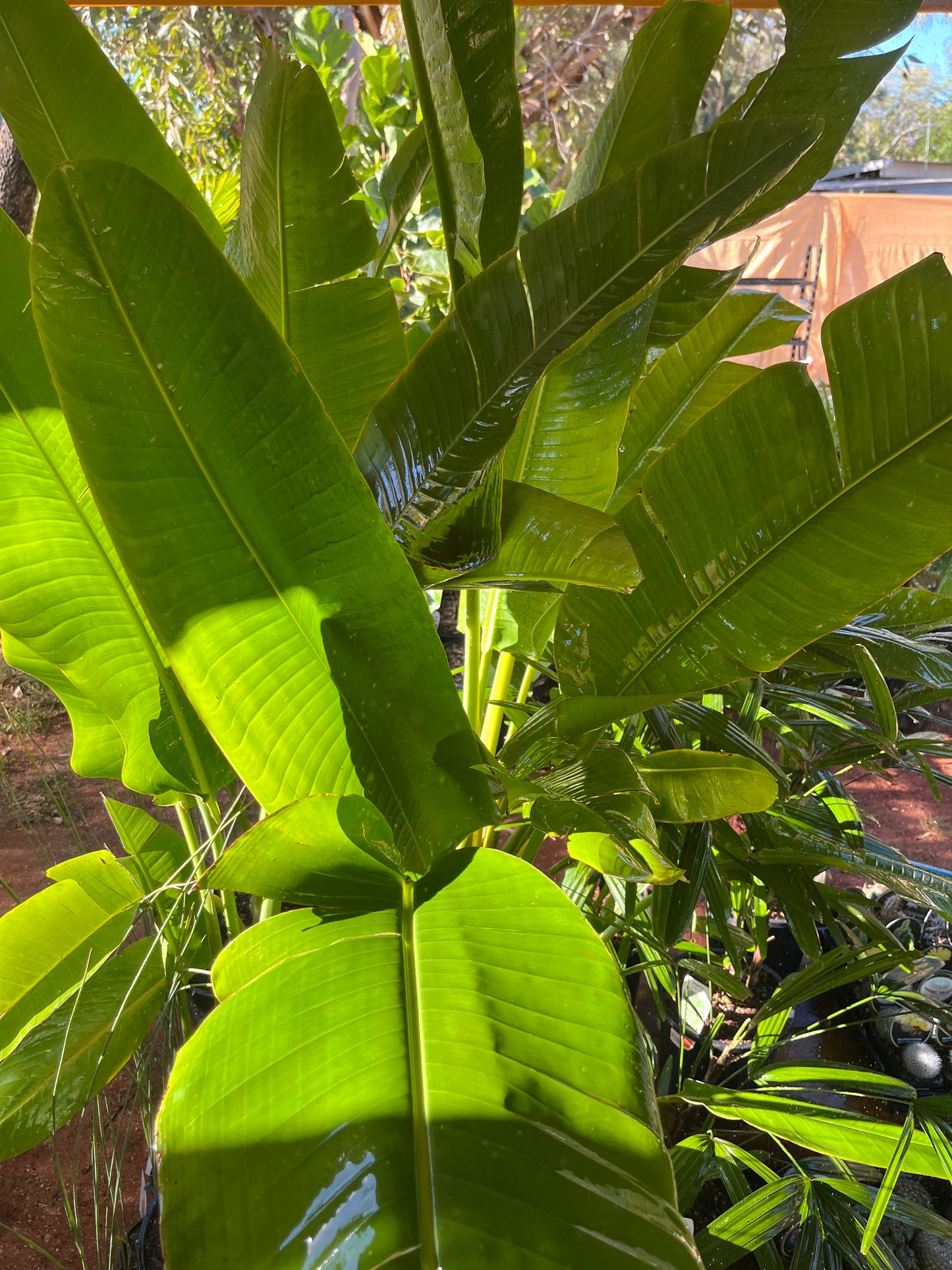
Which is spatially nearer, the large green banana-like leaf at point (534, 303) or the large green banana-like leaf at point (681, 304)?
the large green banana-like leaf at point (534, 303)

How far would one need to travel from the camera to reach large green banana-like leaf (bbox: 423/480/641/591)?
467mm

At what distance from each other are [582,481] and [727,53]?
734 cm

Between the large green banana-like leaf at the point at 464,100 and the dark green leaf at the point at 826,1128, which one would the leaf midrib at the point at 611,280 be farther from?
the dark green leaf at the point at 826,1128

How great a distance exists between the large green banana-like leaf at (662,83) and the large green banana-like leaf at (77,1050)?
2.80 ft

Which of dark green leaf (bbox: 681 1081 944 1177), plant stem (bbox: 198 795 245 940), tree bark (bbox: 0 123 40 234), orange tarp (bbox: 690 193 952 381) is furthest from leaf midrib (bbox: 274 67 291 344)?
orange tarp (bbox: 690 193 952 381)

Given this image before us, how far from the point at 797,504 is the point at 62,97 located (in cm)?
68

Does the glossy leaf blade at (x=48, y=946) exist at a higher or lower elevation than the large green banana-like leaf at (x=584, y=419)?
lower

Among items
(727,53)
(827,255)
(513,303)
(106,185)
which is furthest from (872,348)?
(727,53)

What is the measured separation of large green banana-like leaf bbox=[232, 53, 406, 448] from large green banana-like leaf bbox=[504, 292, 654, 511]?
15 centimetres

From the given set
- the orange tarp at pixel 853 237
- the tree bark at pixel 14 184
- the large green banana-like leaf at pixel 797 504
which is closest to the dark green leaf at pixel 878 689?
the large green banana-like leaf at pixel 797 504

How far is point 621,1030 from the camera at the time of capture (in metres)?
0.45

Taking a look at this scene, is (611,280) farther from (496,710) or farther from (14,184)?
(14,184)

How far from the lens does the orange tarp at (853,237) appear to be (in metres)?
5.04

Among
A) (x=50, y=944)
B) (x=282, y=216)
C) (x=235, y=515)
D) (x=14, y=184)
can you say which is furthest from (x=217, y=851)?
(x=14, y=184)
